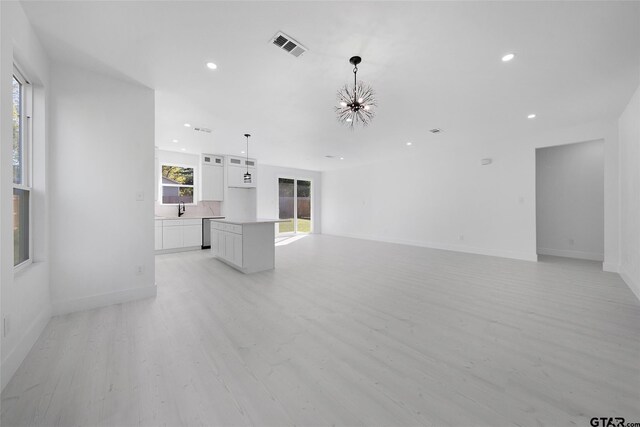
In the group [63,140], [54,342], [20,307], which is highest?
[63,140]

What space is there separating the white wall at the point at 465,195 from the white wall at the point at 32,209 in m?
6.38

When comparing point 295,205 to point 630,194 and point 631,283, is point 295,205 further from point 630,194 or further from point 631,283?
point 631,283

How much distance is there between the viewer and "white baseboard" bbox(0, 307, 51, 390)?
5.24 ft

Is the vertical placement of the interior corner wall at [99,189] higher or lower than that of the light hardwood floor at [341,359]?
higher

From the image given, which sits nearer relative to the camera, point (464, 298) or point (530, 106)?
point (464, 298)

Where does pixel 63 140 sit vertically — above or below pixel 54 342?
above

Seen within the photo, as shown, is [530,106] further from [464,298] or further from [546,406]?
[546,406]

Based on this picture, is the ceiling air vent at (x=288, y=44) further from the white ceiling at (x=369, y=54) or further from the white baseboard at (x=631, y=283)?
the white baseboard at (x=631, y=283)

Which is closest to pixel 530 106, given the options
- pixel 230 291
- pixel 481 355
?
pixel 481 355

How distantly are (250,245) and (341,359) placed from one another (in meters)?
2.84

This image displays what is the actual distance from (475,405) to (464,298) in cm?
187

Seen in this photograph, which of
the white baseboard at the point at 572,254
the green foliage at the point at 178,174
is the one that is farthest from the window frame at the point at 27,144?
the white baseboard at the point at 572,254

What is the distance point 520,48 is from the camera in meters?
2.41

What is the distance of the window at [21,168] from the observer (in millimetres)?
2199
